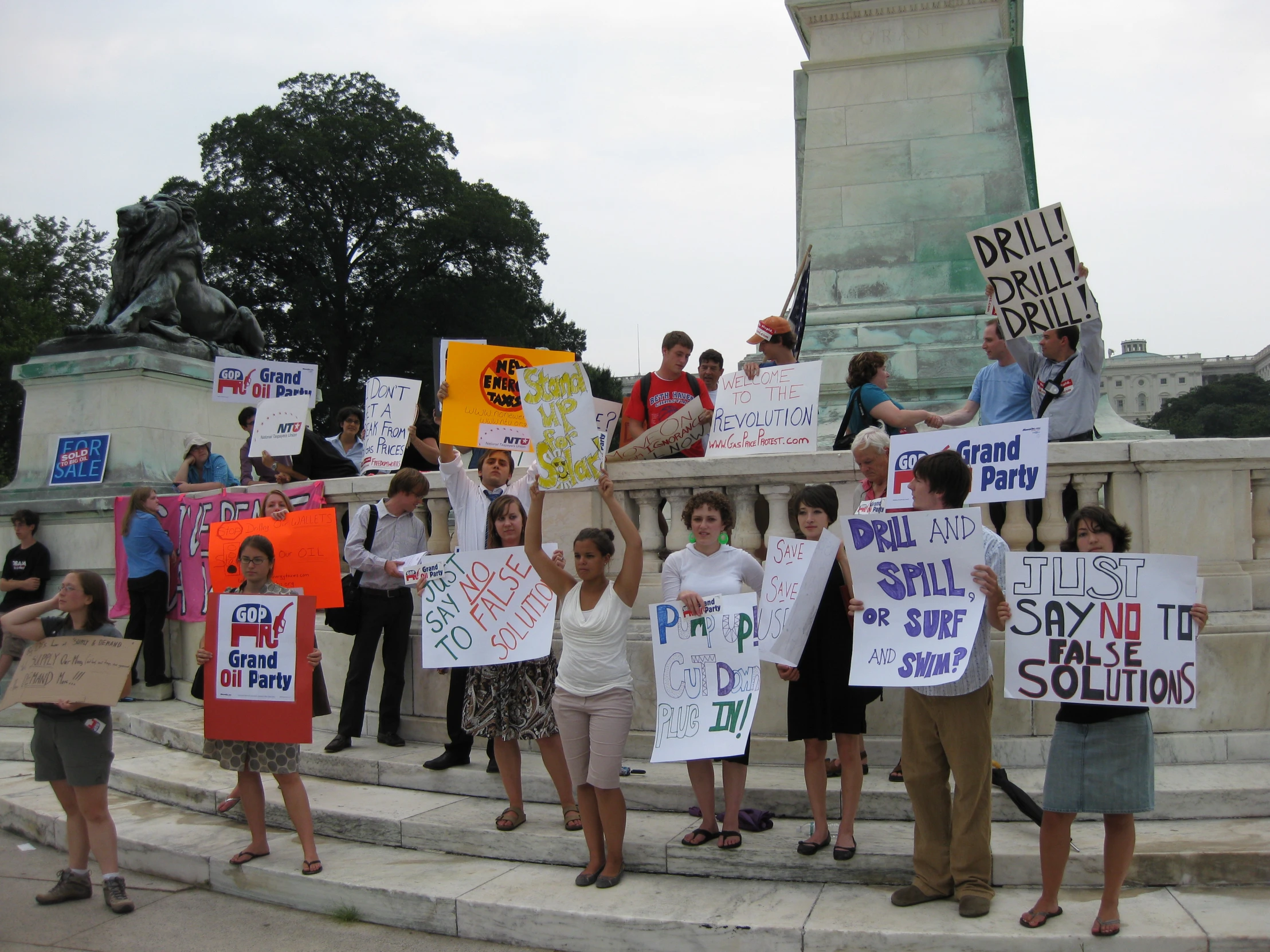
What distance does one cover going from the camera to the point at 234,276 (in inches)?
1580

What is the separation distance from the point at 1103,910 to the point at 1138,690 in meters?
0.94

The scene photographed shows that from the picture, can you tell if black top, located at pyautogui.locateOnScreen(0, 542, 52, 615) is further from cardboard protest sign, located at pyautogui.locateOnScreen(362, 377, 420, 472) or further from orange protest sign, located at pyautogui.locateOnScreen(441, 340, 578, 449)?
orange protest sign, located at pyautogui.locateOnScreen(441, 340, 578, 449)

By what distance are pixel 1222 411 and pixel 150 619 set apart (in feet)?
240

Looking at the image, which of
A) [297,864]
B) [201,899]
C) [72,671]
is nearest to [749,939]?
[297,864]

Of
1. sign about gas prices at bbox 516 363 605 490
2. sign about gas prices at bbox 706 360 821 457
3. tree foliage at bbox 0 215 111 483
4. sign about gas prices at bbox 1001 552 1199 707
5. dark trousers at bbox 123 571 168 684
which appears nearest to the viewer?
sign about gas prices at bbox 1001 552 1199 707

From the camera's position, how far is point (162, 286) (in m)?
13.4

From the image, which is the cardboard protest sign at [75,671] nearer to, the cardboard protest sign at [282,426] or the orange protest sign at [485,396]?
the orange protest sign at [485,396]

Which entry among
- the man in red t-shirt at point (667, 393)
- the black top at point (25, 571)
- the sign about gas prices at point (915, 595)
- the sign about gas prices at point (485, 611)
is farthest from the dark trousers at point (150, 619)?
the sign about gas prices at point (915, 595)

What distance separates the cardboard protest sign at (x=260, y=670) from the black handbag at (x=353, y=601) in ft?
3.96

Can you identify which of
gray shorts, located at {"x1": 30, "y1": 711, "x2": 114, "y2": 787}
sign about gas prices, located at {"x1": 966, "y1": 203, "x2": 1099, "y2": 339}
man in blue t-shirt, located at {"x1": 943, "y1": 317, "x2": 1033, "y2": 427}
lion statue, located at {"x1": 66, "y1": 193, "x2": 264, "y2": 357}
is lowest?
gray shorts, located at {"x1": 30, "y1": 711, "x2": 114, "y2": 787}

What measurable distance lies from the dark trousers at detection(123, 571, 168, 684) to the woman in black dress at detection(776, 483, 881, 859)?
7.25m

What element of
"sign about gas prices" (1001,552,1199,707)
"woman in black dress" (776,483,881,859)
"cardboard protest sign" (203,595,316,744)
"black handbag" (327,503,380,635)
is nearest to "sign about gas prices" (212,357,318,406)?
"black handbag" (327,503,380,635)

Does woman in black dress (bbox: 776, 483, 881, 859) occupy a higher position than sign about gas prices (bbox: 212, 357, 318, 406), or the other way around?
sign about gas prices (bbox: 212, 357, 318, 406)

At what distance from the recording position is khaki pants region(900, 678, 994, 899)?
4.88 m
